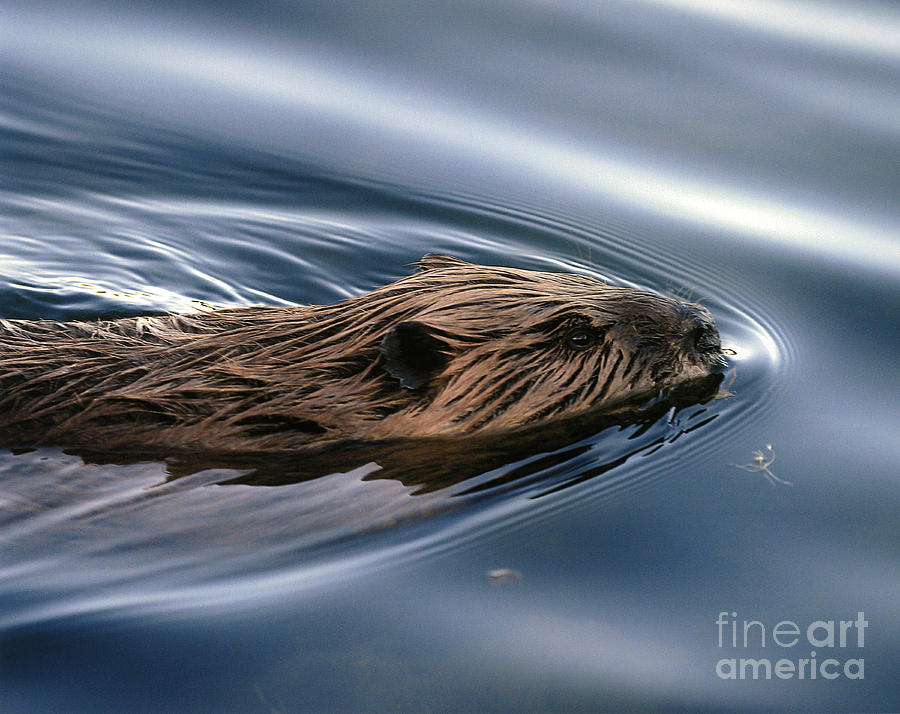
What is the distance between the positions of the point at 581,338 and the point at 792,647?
55.7 inches

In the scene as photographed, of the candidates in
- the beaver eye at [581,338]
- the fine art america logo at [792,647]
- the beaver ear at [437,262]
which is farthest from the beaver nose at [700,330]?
the fine art america logo at [792,647]

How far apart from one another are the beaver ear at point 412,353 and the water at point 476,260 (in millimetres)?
306

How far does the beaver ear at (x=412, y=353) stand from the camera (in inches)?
159

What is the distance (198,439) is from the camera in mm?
4016

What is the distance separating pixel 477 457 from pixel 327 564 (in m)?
0.77

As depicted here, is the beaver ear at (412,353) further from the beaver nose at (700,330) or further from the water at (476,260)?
the beaver nose at (700,330)

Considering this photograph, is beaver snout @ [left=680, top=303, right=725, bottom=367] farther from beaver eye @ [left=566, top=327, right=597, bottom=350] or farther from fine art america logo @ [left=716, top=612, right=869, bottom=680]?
fine art america logo @ [left=716, top=612, right=869, bottom=680]

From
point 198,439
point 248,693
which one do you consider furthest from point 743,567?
point 198,439

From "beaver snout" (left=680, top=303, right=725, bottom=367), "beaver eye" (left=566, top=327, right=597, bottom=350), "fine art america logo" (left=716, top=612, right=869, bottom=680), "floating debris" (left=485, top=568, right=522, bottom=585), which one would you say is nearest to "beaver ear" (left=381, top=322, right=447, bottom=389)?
"beaver eye" (left=566, top=327, right=597, bottom=350)

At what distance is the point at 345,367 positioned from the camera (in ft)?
13.6

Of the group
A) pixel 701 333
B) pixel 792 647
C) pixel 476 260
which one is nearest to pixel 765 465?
pixel 701 333

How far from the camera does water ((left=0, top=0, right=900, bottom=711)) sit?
3.32 meters

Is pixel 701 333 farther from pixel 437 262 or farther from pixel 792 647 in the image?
pixel 792 647

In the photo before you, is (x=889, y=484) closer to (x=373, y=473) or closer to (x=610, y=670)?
(x=610, y=670)
